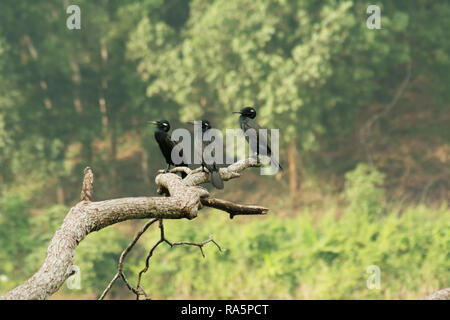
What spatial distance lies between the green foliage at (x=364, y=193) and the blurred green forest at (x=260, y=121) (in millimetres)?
46

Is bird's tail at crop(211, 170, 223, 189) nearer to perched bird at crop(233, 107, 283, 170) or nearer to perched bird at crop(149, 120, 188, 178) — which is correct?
perched bird at crop(149, 120, 188, 178)

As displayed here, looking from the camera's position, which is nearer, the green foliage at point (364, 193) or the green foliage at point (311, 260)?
the green foliage at point (311, 260)

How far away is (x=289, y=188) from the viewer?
79.3 ft

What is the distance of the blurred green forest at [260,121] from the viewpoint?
57.8 ft

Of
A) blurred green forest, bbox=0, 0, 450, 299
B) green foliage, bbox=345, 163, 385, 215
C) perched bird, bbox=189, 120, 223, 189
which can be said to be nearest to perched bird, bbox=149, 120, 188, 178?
perched bird, bbox=189, 120, 223, 189

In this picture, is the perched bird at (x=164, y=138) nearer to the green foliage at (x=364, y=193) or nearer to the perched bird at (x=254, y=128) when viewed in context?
the perched bird at (x=254, y=128)

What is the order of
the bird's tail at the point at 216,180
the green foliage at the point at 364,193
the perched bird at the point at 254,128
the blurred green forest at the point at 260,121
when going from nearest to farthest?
the bird's tail at the point at 216,180, the perched bird at the point at 254,128, the blurred green forest at the point at 260,121, the green foliage at the point at 364,193

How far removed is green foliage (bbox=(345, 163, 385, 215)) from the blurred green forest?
0.15 feet

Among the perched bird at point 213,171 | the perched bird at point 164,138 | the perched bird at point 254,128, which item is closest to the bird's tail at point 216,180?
the perched bird at point 213,171

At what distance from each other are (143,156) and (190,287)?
27.1ft

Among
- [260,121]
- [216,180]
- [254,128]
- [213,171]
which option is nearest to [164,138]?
[254,128]

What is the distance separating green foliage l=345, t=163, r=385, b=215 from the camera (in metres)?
19.8
